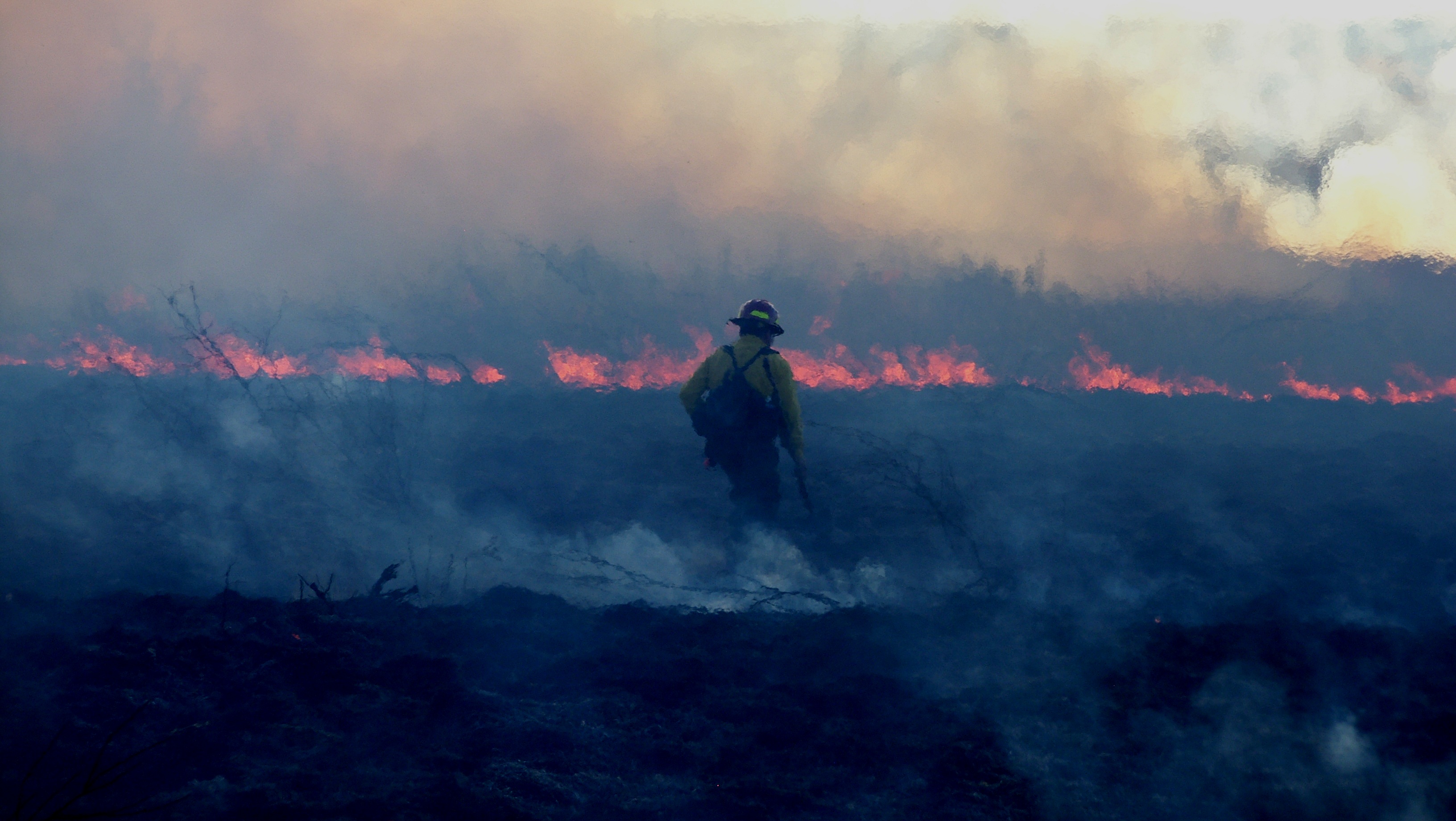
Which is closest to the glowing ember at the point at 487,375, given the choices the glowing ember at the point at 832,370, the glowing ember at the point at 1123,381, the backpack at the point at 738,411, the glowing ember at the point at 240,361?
the glowing ember at the point at 240,361

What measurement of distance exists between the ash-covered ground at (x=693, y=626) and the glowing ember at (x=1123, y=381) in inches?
159

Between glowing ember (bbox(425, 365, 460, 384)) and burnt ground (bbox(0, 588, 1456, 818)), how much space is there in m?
8.19

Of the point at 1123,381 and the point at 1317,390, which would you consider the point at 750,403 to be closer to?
the point at 1123,381

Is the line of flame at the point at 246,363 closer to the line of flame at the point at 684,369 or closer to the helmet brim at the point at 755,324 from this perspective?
the line of flame at the point at 684,369

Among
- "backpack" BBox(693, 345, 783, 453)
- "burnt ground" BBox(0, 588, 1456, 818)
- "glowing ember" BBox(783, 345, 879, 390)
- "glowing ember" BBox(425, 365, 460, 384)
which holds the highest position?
"glowing ember" BBox(783, 345, 879, 390)

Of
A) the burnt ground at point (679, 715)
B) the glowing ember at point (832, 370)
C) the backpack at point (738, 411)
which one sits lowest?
the burnt ground at point (679, 715)

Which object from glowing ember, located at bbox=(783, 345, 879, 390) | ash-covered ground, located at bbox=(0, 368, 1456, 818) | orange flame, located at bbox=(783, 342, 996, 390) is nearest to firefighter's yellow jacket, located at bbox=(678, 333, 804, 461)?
ash-covered ground, located at bbox=(0, 368, 1456, 818)

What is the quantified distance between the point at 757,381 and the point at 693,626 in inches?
82.2

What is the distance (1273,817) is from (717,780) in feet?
10.5

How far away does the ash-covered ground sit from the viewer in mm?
4953

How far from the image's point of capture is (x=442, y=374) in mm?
15281

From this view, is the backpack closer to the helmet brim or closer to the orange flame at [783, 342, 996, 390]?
the helmet brim

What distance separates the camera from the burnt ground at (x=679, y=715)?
15.7ft

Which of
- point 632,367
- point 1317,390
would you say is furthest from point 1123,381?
point 632,367
